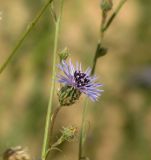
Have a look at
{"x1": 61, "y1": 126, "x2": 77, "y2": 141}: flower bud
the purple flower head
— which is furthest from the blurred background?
{"x1": 61, "y1": 126, "x2": 77, "y2": 141}: flower bud

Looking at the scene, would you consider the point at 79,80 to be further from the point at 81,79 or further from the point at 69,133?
the point at 69,133

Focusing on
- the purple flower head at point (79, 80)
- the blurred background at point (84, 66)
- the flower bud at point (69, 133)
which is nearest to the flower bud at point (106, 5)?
the purple flower head at point (79, 80)

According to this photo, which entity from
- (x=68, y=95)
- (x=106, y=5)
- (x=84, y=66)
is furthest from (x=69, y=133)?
(x=84, y=66)

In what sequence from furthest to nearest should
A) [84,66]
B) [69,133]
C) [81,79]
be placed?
1. [84,66]
2. [81,79]
3. [69,133]

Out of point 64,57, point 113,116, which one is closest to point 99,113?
point 113,116

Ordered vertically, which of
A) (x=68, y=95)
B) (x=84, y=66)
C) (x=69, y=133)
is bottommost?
(x=69, y=133)

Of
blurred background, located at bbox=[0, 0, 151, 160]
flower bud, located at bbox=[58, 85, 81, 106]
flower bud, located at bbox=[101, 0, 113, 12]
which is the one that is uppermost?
blurred background, located at bbox=[0, 0, 151, 160]

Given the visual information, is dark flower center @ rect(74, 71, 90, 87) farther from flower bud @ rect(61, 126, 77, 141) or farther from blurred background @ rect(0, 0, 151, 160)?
blurred background @ rect(0, 0, 151, 160)

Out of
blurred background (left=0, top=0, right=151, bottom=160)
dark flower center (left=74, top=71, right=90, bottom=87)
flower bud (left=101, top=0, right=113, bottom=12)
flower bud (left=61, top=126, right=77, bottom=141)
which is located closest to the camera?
flower bud (left=61, top=126, right=77, bottom=141)
